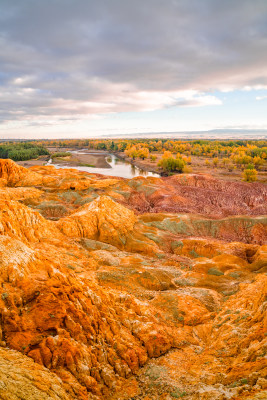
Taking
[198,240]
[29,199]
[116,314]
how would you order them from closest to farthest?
1. [116,314]
2. [198,240]
3. [29,199]

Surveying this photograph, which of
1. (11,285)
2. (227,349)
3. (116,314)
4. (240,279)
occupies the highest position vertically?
(11,285)

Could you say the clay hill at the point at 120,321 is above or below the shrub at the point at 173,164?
below

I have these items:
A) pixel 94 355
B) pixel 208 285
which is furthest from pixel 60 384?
pixel 208 285

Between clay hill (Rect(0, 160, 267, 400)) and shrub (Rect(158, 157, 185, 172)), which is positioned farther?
shrub (Rect(158, 157, 185, 172))

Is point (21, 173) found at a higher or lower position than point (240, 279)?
higher

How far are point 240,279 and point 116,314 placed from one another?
20.4 m

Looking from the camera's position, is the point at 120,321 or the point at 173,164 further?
the point at 173,164

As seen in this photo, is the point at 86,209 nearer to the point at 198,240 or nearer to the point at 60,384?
the point at 198,240

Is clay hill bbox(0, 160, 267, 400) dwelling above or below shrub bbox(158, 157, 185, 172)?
below

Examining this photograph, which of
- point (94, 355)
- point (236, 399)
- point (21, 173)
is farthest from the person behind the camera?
point (21, 173)

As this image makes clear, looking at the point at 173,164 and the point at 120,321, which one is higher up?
the point at 173,164

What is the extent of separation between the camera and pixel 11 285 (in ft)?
45.4

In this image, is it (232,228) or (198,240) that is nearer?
(198,240)

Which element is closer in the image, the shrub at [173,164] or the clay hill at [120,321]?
the clay hill at [120,321]
